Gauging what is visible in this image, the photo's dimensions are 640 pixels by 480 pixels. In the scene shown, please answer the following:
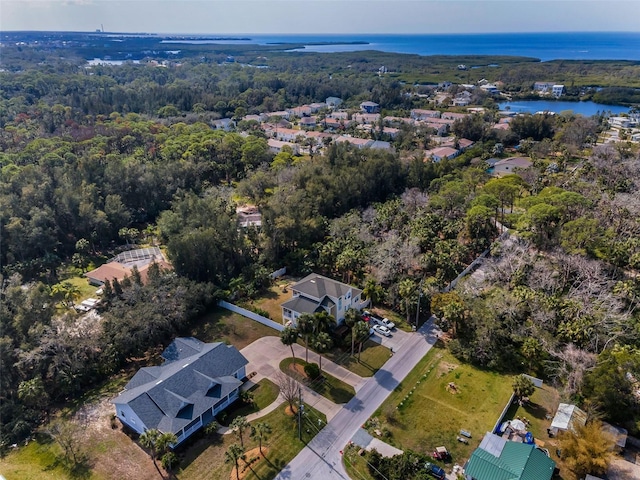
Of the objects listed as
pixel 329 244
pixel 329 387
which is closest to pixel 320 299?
pixel 329 387

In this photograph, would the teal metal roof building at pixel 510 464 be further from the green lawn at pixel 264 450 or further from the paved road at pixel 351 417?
the green lawn at pixel 264 450

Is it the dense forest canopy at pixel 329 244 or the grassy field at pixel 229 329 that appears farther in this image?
the grassy field at pixel 229 329

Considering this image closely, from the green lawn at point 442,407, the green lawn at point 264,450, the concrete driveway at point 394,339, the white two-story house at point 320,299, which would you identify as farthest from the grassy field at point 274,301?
the green lawn at point 442,407

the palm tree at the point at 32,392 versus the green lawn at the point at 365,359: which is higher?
the palm tree at the point at 32,392

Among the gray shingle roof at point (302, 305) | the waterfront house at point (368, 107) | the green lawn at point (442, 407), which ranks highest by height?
the waterfront house at point (368, 107)

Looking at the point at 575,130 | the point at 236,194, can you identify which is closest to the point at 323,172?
the point at 236,194

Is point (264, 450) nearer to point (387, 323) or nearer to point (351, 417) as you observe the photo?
point (351, 417)

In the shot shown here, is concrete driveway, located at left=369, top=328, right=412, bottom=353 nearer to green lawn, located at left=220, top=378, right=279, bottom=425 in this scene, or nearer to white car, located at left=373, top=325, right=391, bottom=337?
white car, located at left=373, top=325, right=391, bottom=337
